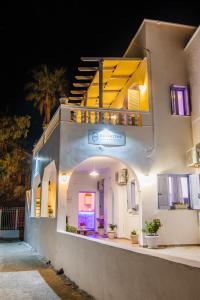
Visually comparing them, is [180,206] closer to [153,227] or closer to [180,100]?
[153,227]

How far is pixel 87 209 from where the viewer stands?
17.1 m

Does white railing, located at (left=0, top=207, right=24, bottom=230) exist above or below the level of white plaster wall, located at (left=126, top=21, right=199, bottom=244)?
below

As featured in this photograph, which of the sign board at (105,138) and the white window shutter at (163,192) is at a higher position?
the sign board at (105,138)

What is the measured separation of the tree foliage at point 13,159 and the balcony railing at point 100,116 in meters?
15.2

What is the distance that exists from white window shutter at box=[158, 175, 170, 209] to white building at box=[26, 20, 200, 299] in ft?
0.11

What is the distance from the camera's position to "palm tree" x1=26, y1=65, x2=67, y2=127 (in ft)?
90.7

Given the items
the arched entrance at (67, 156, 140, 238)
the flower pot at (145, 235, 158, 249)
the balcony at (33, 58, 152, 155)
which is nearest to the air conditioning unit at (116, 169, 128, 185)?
the arched entrance at (67, 156, 140, 238)

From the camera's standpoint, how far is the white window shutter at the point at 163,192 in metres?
11.3

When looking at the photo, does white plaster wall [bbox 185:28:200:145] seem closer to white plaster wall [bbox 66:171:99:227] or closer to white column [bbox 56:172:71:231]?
white column [bbox 56:172:71:231]

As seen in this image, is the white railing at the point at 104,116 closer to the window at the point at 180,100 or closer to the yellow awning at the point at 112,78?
the window at the point at 180,100

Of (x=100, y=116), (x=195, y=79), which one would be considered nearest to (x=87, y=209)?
(x=100, y=116)

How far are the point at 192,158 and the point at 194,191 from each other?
118cm

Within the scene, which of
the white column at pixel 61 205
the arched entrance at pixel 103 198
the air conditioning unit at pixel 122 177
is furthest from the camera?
the air conditioning unit at pixel 122 177

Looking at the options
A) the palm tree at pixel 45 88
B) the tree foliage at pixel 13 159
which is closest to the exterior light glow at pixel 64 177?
the tree foliage at pixel 13 159
